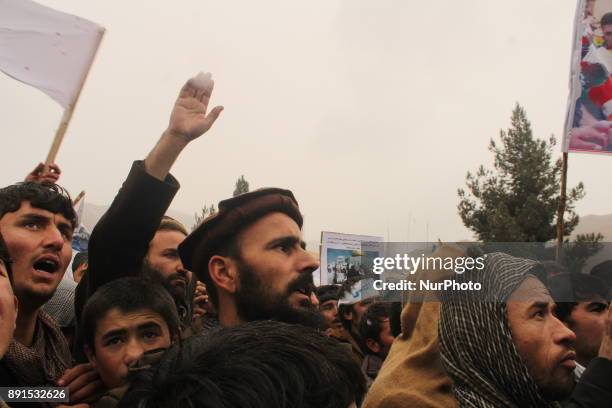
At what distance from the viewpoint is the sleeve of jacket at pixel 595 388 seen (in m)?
1.81

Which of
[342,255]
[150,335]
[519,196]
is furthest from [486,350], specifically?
[519,196]

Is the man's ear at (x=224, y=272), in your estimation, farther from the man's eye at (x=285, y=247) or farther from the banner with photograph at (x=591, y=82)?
the banner with photograph at (x=591, y=82)

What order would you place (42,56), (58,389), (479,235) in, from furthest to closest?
(479,235) → (42,56) → (58,389)

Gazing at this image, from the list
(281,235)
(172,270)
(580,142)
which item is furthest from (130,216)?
(580,142)

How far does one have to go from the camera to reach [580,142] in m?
5.98

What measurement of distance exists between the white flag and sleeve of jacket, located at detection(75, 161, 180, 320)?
1.35m

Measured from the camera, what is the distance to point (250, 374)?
0.84 metres

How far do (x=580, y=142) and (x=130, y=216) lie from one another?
5.07 metres

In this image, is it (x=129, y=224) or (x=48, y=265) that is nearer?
(x=129, y=224)

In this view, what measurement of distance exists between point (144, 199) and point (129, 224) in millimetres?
111

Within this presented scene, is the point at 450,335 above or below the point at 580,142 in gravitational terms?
below

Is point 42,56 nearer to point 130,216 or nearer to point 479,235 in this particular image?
point 130,216

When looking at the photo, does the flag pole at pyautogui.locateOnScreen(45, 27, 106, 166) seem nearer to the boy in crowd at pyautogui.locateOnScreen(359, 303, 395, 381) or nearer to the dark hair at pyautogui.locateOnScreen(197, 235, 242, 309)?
the dark hair at pyautogui.locateOnScreen(197, 235, 242, 309)

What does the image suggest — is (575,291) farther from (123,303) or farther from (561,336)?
(123,303)
